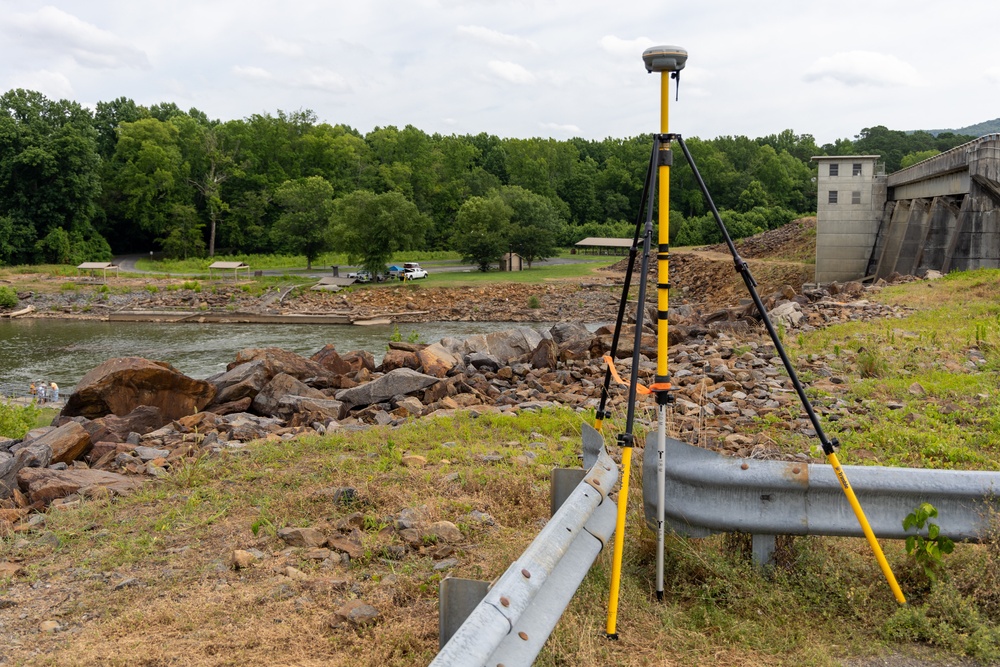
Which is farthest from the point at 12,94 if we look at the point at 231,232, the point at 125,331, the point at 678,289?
the point at 678,289

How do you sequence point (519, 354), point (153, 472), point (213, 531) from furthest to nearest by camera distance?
point (519, 354), point (153, 472), point (213, 531)

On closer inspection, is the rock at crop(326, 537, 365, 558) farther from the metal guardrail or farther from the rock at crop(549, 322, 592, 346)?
the rock at crop(549, 322, 592, 346)

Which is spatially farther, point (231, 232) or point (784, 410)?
point (231, 232)

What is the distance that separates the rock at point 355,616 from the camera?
400 centimetres

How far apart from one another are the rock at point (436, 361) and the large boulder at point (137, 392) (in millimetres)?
3760

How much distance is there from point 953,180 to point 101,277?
2161 inches

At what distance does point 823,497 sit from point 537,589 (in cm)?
186

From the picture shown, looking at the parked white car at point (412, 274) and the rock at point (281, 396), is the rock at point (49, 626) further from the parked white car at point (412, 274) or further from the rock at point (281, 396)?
the parked white car at point (412, 274)

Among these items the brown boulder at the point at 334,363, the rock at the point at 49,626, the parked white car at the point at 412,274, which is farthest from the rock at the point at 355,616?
the parked white car at the point at 412,274

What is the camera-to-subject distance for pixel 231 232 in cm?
8281

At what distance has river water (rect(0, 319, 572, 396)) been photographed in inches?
1167

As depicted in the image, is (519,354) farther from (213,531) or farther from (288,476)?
(213,531)

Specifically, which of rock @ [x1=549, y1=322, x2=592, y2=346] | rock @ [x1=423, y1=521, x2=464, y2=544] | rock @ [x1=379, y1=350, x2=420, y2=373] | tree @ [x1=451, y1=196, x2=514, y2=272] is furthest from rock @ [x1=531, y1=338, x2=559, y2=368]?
tree @ [x1=451, y1=196, x2=514, y2=272]

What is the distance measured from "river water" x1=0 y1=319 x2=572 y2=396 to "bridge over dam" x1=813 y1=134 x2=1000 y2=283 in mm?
13465
